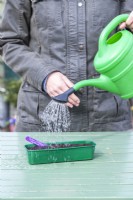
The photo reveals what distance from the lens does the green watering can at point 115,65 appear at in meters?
1.62

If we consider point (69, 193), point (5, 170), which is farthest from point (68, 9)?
point (69, 193)

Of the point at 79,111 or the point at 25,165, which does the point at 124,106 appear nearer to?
the point at 79,111

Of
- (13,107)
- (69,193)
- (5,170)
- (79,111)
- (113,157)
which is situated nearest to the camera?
(69,193)

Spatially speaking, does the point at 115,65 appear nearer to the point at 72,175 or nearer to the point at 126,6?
the point at 72,175

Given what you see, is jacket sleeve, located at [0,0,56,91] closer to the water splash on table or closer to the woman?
the woman

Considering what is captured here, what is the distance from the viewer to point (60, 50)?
80.8 inches

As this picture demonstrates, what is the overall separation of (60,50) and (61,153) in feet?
1.96

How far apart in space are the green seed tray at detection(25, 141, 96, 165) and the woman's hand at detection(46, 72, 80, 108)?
263 mm

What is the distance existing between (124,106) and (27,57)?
46 cm

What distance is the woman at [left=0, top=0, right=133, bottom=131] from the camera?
2.03m

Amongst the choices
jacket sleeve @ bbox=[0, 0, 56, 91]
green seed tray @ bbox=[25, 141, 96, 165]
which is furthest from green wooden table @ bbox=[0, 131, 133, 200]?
jacket sleeve @ bbox=[0, 0, 56, 91]

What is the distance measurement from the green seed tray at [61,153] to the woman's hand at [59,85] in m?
0.26

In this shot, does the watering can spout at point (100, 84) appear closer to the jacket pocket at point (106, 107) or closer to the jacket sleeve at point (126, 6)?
the jacket pocket at point (106, 107)

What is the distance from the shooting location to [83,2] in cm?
203
